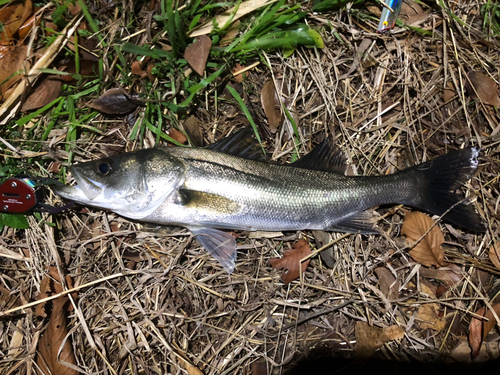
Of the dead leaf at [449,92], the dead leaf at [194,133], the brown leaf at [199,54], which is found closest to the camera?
the brown leaf at [199,54]

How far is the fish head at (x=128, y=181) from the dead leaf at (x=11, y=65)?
1.10 m

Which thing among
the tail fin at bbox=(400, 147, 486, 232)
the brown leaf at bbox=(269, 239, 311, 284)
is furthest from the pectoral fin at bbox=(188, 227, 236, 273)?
the tail fin at bbox=(400, 147, 486, 232)

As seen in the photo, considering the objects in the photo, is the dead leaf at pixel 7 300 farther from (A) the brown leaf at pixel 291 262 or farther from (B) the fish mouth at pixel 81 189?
(A) the brown leaf at pixel 291 262

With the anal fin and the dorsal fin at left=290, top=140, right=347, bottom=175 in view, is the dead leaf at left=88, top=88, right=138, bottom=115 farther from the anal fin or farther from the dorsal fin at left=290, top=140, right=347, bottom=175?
the anal fin

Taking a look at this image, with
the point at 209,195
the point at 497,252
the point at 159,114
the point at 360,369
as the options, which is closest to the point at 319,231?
the point at 209,195

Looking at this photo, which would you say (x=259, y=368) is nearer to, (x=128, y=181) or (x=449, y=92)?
(x=128, y=181)

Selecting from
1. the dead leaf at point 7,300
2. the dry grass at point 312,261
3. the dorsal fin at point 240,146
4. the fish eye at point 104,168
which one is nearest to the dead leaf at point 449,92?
the dry grass at point 312,261

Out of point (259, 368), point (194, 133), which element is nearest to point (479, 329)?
point (259, 368)

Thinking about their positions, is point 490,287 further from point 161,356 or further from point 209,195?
point 161,356

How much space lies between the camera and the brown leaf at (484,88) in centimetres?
288

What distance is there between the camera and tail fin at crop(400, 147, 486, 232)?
268cm

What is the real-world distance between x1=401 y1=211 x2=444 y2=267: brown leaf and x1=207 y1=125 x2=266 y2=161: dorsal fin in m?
1.52

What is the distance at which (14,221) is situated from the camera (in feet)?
8.96

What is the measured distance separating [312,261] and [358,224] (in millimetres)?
543
